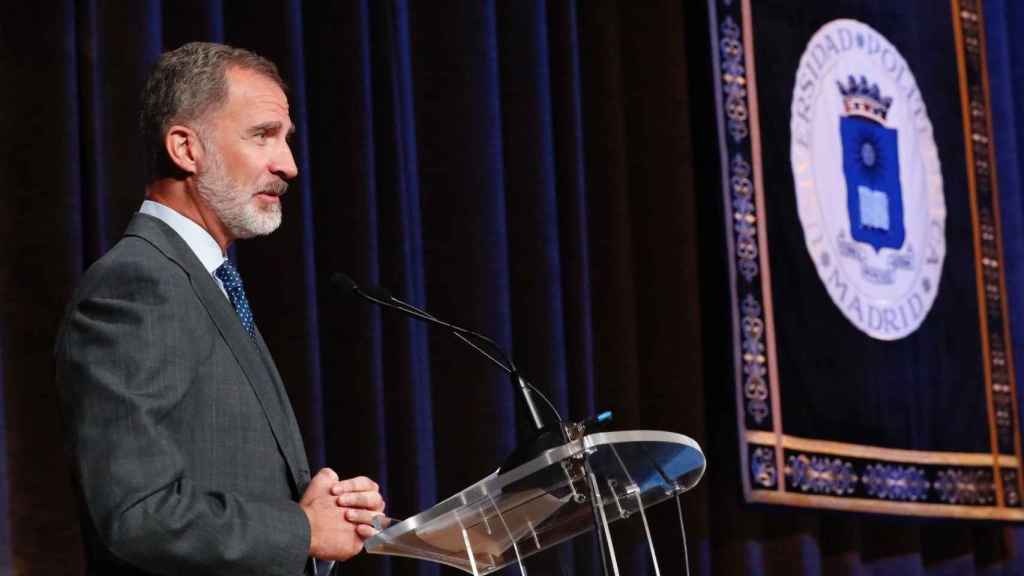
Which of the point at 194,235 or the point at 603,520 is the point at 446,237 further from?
the point at 603,520

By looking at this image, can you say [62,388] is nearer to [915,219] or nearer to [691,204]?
[691,204]

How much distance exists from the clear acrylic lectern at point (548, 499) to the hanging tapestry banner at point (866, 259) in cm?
185

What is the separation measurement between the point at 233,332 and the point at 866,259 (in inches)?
101

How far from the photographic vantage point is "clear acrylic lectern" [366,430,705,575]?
1757 millimetres

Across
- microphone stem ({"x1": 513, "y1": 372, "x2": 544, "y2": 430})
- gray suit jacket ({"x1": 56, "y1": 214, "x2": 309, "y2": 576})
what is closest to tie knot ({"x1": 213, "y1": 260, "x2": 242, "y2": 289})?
gray suit jacket ({"x1": 56, "y1": 214, "x2": 309, "y2": 576})

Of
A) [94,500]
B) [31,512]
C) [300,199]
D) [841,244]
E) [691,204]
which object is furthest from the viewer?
[841,244]

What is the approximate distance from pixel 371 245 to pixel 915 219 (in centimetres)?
184

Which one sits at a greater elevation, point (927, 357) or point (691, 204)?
point (691, 204)

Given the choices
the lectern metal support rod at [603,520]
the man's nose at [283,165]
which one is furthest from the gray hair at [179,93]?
the lectern metal support rod at [603,520]

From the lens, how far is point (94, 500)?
1.83 meters

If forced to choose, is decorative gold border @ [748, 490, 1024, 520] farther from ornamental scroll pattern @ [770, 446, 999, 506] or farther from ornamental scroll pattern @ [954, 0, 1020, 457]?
ornamental scroll pattern @ [954, 0, 1020, 457]

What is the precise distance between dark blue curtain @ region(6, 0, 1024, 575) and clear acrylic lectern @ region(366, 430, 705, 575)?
70cm

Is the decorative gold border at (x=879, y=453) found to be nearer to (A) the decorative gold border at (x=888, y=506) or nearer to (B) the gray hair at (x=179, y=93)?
(A) the decorative gold border at (x=888, y=506)

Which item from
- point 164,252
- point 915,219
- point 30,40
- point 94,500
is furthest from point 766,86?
point 94,500
